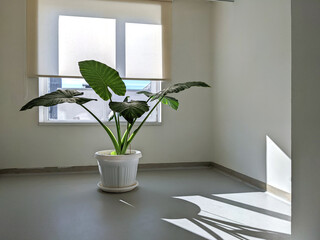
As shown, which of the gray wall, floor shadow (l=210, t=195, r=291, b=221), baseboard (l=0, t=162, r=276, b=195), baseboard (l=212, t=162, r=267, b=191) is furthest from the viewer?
baseboard (l=0, t=162, r=276, b=195)

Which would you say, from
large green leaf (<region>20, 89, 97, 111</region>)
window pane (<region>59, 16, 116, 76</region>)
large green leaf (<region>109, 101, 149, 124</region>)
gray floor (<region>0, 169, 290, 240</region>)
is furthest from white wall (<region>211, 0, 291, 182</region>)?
large green leaf (<region>20, 89, 97, 111</region>)

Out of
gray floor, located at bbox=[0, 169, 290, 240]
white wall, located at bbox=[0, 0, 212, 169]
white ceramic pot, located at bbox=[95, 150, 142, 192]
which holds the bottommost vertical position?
gray floor, located at bbox=[0, 169, 290, 240]

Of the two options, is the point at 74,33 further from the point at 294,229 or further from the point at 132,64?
the point at 294,229

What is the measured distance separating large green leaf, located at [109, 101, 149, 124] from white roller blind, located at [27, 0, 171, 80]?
1.25m

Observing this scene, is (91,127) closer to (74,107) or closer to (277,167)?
(74,107)

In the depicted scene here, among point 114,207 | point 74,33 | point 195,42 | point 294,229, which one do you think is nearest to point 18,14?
point 74,33

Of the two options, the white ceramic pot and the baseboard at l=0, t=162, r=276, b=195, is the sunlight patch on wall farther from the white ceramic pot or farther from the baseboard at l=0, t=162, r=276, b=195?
the white ceramic pot

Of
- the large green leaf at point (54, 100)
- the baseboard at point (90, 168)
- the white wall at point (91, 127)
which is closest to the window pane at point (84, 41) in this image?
the white wall at point (91, 127)

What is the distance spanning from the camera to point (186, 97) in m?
3.59

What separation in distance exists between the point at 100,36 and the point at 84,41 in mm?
223

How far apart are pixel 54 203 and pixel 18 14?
98.8 inches

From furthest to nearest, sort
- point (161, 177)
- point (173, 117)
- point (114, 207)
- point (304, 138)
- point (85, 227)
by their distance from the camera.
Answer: point (173, 117)
point (161, 177)
point (114, 207)
point (85, 227)
point (304, 138)

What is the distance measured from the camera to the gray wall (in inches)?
46.4

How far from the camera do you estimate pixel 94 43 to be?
3236 millimetres
